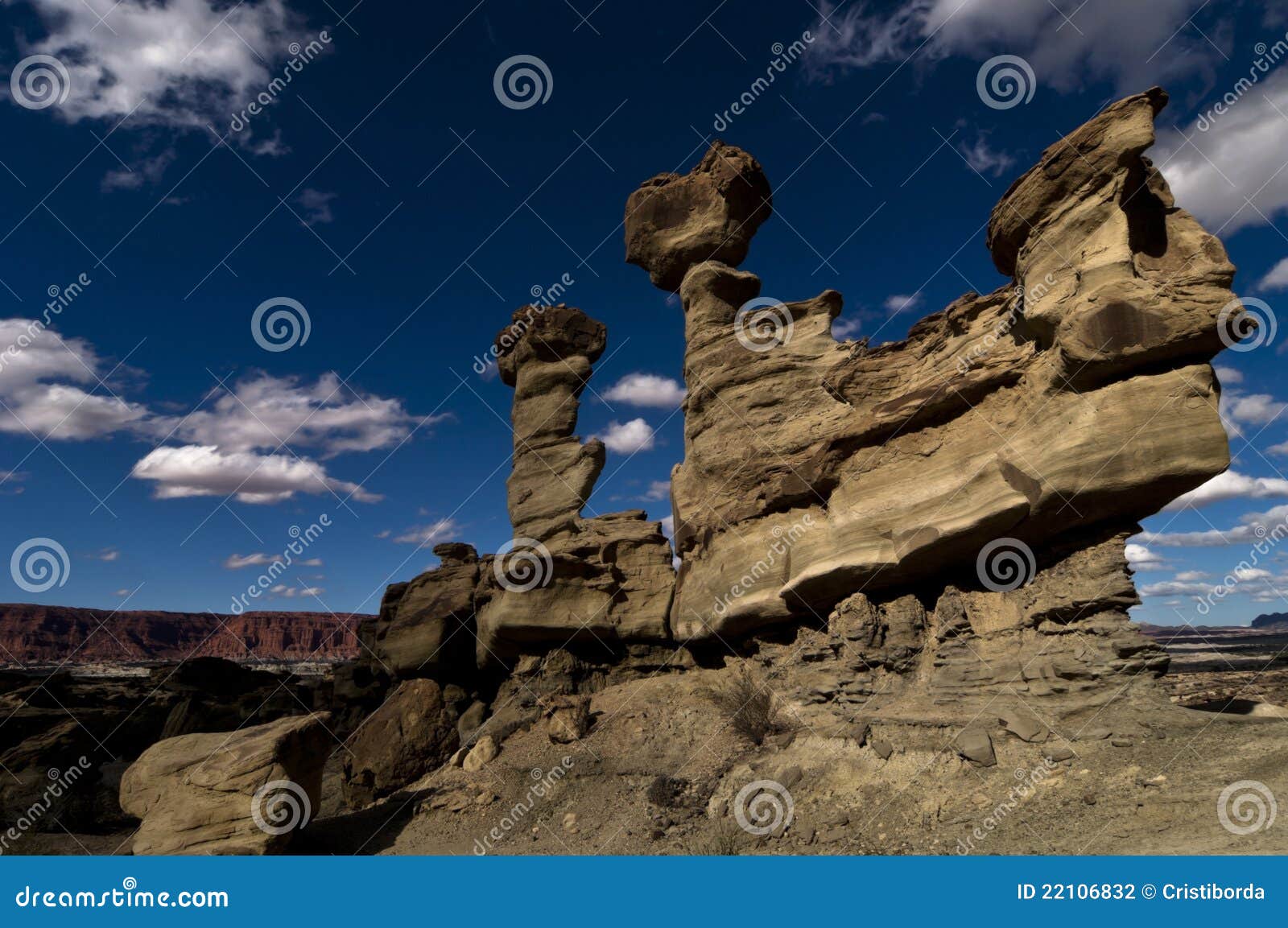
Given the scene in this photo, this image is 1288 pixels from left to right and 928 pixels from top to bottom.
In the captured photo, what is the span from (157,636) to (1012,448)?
143 meters

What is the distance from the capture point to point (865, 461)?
38.5 ft

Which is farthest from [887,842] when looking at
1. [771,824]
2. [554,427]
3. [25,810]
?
[25,810]

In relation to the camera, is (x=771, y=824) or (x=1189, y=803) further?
(x=771, y=824)

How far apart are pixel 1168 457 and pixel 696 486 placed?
926cm

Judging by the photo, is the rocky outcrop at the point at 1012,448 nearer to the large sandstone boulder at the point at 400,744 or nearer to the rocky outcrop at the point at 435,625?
the large sandstone boulder at the point at 400,744

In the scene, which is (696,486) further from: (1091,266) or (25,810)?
(25,810)
